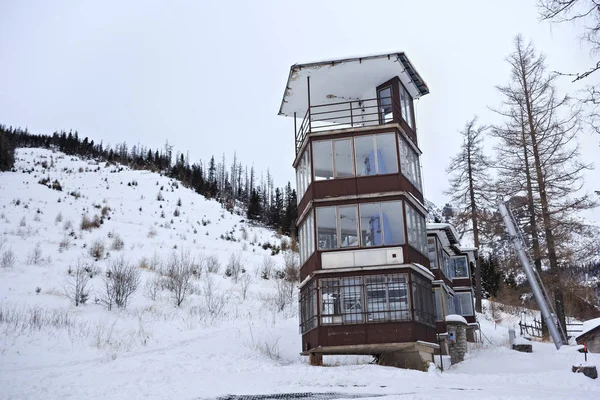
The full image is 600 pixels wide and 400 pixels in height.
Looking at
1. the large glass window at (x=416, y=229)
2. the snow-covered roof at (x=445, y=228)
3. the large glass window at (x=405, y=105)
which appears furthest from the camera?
the snow-covered roof at (x=445, y=228)

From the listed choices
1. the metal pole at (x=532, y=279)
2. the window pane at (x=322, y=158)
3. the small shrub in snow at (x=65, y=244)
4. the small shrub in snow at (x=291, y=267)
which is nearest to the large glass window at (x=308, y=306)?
the window pane at (x=322, y=158)

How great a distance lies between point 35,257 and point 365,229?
66.3 feet

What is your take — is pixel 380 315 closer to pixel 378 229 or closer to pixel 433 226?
pixel 378 229

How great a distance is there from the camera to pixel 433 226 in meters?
32.2

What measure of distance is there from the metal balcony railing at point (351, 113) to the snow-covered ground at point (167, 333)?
9.56 m

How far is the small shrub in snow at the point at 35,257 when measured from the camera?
32.7 metres

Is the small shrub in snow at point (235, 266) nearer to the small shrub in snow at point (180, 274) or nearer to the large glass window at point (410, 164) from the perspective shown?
the small shrub in snow at point (180, 274)

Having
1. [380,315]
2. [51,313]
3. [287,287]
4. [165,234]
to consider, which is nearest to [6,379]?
[51,313]

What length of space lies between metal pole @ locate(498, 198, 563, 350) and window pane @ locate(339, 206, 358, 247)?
13.3 m

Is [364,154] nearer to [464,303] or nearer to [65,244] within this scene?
[464,303]

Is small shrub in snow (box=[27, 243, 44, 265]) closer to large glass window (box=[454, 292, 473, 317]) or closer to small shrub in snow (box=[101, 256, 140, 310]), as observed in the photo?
small shrub in snow (box=[101, 256, 140, 310])

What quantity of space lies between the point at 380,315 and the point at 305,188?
6.41 meters

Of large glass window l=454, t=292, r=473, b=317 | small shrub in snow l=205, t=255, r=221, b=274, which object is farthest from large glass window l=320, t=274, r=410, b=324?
large glass window l=454, t=292, r=473, b=317

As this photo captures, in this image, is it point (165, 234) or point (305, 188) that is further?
point (165, 234)
